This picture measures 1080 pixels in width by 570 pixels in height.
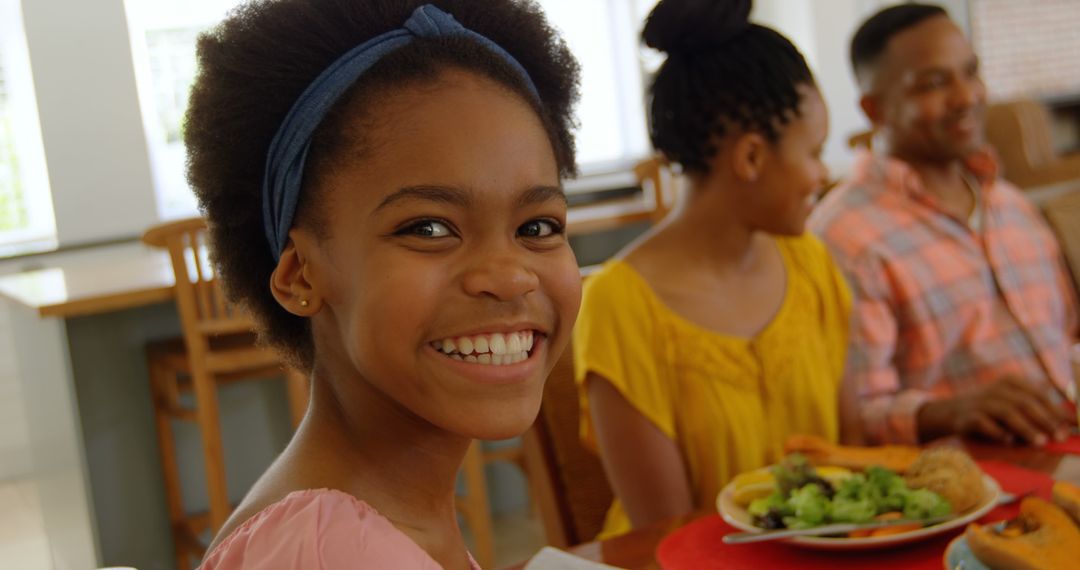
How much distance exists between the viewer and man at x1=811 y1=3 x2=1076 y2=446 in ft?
6.38

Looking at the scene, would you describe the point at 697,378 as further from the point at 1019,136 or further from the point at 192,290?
the point at 1019,136

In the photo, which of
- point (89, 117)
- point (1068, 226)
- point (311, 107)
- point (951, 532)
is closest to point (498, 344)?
point (311, 107)

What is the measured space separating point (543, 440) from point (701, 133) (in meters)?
0.51

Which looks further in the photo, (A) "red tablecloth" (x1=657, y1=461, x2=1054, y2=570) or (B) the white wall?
(B) the white wall

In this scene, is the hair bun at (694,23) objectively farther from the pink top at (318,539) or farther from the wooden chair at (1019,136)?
the wooden chair at (1019,136)

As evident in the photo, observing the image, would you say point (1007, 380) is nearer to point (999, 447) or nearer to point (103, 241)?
point (999, 447)

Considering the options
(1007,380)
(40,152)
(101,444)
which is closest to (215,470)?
(101,444)

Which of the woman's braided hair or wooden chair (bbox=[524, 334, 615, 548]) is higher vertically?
the woman's braided hair

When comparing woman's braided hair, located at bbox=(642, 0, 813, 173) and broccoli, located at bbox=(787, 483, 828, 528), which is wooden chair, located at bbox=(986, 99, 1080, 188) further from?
broccoli, located at bbox=(787, 483, 828, 528)

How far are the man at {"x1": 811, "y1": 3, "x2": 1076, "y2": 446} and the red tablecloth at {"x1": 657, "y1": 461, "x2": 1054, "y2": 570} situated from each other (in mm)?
774

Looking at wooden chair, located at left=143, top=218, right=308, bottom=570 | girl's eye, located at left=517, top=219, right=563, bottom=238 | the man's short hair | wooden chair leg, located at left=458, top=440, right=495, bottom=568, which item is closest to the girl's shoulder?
girl's eye, located at left=517, top=219, right=563, bottom=238

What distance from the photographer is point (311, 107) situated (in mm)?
761

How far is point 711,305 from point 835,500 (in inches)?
23.1

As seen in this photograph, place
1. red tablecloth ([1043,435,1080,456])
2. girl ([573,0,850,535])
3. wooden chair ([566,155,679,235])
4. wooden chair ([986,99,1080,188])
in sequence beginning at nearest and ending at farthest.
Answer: red tablecloth ([1043,435,1080,456])
girl ([573,0,850,535])
wooden chair ([566,155,679,235])
wooden chair ([986,99,1080,188])
